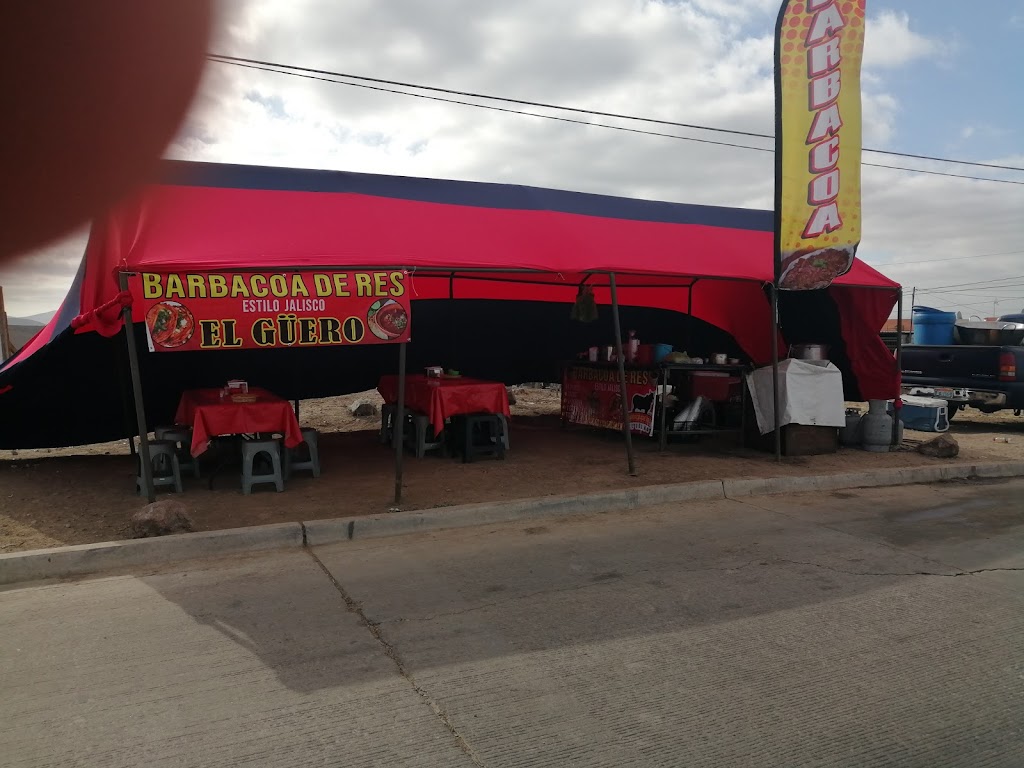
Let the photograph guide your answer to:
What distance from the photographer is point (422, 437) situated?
9508mm

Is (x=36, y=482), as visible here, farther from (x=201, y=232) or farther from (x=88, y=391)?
(x=201, y=232)

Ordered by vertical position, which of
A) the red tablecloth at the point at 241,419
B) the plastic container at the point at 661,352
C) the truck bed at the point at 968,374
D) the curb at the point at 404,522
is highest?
the plastic container at the point at 661,352

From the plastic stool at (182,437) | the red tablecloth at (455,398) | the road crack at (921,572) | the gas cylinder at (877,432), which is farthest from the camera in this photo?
the gas cylinder at (877,432)

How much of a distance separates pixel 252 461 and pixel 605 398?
5.46 meters

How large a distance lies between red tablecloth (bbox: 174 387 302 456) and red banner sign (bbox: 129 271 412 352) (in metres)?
0.90

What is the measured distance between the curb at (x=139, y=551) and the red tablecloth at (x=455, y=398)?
9.96 ft

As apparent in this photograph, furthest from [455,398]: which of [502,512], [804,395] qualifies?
[804,395]

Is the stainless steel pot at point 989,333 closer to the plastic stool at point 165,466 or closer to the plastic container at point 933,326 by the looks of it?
the plastic container at point 933,326

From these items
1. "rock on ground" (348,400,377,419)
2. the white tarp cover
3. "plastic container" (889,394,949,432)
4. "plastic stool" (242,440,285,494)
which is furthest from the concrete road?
"rock on ground" (348,400,377,419)

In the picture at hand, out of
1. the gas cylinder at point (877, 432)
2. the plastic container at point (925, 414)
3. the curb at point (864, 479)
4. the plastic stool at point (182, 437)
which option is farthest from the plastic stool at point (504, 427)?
the plastic container at point (925, 414)

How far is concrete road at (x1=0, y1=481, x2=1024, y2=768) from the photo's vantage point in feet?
10.0

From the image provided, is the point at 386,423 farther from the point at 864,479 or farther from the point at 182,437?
the point at 864,479

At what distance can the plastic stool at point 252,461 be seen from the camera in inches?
293

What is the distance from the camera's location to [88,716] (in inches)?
130
